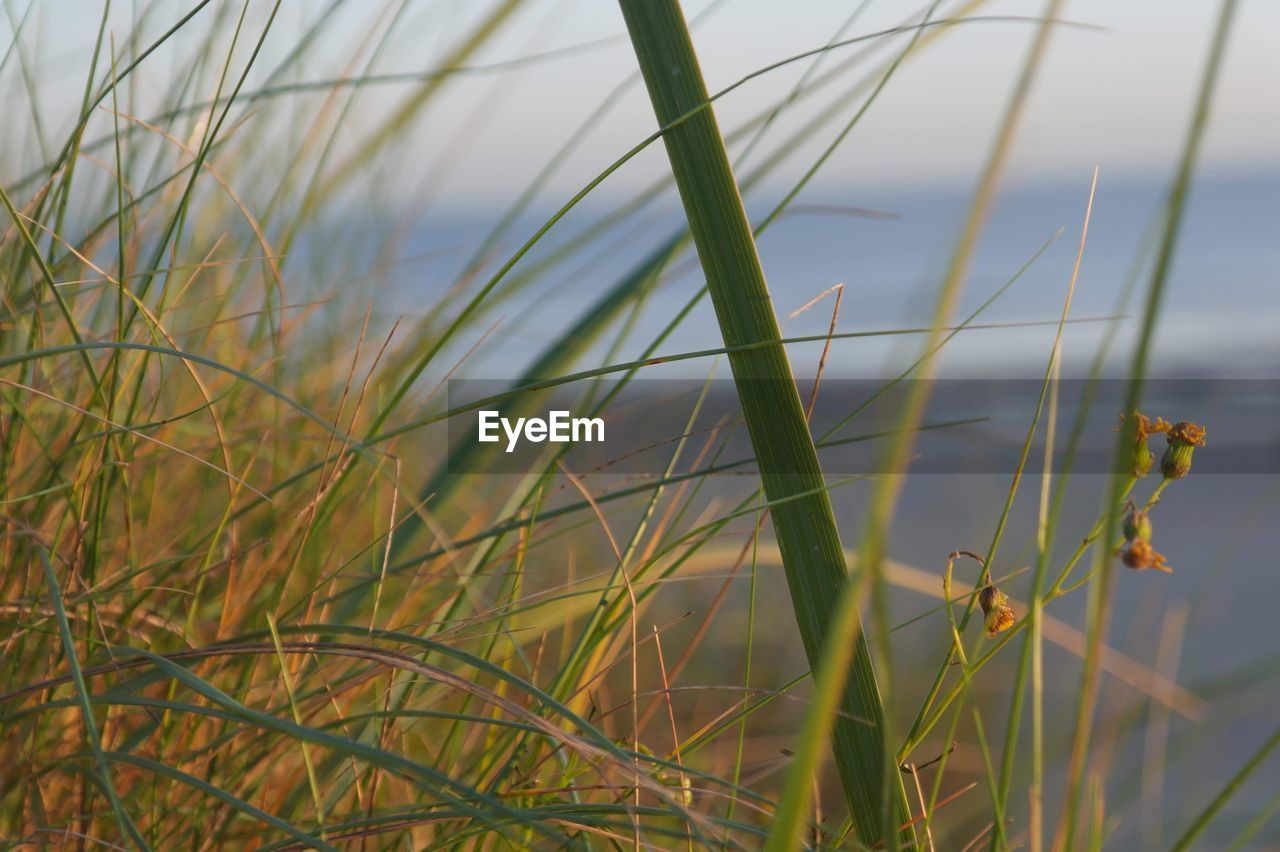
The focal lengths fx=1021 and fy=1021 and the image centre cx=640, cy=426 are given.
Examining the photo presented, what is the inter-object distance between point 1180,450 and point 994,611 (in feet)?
0.31

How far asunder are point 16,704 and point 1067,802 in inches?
20.3

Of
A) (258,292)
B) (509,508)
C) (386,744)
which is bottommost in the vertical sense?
(386,744)

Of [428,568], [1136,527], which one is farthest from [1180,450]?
→ [428,568]

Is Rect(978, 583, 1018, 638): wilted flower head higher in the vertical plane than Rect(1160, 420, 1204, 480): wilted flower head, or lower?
lower

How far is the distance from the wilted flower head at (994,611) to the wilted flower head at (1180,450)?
0.08m

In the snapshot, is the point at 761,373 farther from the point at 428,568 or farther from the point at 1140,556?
the point at 428,568

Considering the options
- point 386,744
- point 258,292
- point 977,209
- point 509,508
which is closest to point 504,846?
point 386,744

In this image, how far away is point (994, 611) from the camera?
0.40 m

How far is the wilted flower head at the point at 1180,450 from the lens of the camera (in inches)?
15.3

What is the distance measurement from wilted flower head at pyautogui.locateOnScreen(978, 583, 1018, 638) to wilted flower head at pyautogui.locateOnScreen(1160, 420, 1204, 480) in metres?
0.08

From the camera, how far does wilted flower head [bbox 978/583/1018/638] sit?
1.29ft

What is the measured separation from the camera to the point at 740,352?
387 millimetres

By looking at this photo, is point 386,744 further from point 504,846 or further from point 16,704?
point 16,704

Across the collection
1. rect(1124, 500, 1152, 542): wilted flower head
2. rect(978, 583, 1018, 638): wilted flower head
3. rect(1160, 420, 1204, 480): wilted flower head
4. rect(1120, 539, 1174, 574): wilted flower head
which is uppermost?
rect(1160, 420, 1204, 480): wilted flower head
